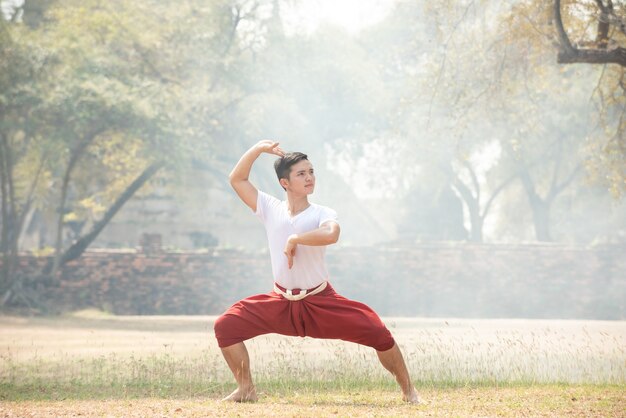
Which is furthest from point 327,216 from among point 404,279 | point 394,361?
point 404,279

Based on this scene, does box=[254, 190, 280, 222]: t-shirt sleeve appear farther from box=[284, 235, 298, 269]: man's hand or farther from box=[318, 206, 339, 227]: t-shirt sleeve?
box=[284, 235, 298, 269]: man's hand

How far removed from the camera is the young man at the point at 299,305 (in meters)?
6.09

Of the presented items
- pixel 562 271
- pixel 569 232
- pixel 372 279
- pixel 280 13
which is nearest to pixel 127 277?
pixel 372 279

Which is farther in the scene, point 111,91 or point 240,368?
point 111,91

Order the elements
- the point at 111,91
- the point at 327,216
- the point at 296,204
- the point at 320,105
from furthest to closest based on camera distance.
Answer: the point at 320,105 < the point at 111,91 < the point at 296,204 < the point at 327,216

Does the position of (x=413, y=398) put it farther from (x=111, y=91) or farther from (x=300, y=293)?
(x=111, y=91)

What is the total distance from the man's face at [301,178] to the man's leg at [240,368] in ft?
Result: 3.79

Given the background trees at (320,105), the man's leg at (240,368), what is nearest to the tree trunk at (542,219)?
the background trees at (320,105)

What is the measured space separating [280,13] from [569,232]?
1805 cm

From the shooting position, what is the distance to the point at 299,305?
243 inches

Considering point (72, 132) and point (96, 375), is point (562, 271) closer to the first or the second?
point (72, 132)

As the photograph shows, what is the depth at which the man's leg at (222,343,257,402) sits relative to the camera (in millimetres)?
6293

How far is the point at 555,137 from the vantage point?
95.8 feet

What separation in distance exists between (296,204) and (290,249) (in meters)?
0.55
